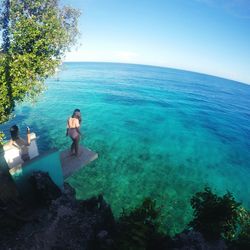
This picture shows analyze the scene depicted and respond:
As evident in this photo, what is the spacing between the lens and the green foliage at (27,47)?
45.4 ft

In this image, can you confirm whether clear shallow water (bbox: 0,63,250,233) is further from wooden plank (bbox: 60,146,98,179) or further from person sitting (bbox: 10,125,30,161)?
person sitting (bbox: 10,125,30,161)

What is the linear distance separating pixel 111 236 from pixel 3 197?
4877 millimetres

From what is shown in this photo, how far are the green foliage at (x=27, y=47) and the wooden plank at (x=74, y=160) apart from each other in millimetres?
5214

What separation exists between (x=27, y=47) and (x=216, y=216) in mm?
14880

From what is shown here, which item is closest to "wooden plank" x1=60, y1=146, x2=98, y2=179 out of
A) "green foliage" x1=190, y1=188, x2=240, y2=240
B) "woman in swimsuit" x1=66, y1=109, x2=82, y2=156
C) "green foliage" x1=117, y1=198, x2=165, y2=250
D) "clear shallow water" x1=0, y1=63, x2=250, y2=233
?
"woman in swimsuit" x1=66, y1=109, x2=82, y2=156

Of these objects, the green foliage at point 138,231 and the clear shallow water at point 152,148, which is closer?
the green foliage at point 138,231

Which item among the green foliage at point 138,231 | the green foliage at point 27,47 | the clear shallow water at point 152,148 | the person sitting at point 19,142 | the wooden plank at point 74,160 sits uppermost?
the green foliage at point 27,47

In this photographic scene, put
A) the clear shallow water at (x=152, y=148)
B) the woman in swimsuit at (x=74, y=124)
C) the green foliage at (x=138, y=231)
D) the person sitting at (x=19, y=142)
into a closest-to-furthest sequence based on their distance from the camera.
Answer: the green foliage at (x=138, y=231) → the person sitting at (x=19, y=142) → the woman in swimsuit at (x=74, y=124) → the clear shallow water at (x=152, y=148)

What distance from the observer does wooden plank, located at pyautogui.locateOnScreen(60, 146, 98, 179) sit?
40.9 ft

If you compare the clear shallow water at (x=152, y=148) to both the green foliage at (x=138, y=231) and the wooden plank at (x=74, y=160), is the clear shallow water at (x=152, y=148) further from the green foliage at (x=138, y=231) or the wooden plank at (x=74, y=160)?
the green foliage at (x=138, y=231)

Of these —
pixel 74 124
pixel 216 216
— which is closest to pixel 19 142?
pixel 74 124

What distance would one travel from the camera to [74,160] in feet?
44.2

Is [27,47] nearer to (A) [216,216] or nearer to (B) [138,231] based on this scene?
(B) [138,231]

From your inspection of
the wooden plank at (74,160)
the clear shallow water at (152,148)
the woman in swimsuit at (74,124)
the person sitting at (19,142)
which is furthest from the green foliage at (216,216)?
the person sitting at (19,142)
